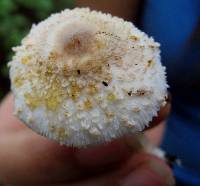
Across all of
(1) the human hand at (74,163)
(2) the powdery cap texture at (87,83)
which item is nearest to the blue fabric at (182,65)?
(1) the human hand at (74,163)

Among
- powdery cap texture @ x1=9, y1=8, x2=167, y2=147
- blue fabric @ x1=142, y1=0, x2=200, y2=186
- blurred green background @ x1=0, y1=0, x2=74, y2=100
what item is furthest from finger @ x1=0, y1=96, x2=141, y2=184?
blurred green background @ x1=0, y1=0, x2=74, y2=100

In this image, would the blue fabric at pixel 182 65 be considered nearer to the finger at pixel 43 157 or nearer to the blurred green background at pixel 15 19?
the finger at pixel 43 157

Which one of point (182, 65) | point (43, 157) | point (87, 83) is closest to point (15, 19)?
point (182, 65)

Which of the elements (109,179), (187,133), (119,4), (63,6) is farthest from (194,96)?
(63,6)

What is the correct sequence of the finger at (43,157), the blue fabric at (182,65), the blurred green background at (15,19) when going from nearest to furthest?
1. the finger at (43,157)
2. the blue fabric at (182,65)
3. the blurred green background at (15,19)

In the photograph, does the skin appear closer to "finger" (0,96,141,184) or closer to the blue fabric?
"finger" (0,96,141,184)

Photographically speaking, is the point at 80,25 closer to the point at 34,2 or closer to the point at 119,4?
the point at 119,4

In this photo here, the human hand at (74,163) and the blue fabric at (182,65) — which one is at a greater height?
the blue fabric at (182,65)
